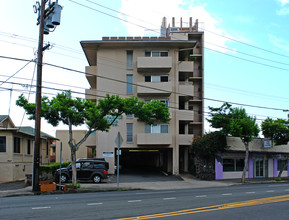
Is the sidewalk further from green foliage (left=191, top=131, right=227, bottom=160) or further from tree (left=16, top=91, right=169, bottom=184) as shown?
green foliage (left=191, top=131, right=227, bottom=160)

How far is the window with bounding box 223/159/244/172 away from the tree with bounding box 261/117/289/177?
148 inches

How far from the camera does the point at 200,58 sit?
44812 mm

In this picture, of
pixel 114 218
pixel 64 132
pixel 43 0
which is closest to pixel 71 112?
pixel 43 0

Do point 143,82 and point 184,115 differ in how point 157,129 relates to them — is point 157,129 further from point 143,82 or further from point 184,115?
point 143,82

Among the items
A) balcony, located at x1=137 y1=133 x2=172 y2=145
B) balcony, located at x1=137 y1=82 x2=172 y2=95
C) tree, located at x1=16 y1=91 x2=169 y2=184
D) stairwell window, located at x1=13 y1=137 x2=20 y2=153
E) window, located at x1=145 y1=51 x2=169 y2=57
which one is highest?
window, located at x1=145 y1=51 x2=169 y2=57

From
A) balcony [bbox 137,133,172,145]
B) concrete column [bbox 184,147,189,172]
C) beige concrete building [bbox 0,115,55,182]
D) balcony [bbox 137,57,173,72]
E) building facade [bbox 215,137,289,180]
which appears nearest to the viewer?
beige concrete building [bbox 0,115,55,182]

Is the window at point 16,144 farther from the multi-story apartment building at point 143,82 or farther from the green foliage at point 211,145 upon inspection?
the green foliage at point 211,145

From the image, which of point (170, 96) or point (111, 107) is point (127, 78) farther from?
point (111, 107)

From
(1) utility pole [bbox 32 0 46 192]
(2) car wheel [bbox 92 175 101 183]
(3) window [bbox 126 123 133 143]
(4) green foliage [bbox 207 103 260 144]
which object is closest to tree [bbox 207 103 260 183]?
(4) green foliage [bbox 207 103 260 144]

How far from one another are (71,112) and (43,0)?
268 inches

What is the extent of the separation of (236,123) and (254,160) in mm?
8314

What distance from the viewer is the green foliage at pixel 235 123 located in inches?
1107

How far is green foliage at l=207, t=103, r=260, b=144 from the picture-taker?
28109 millimetres

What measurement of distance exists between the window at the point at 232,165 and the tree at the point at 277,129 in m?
3.77
